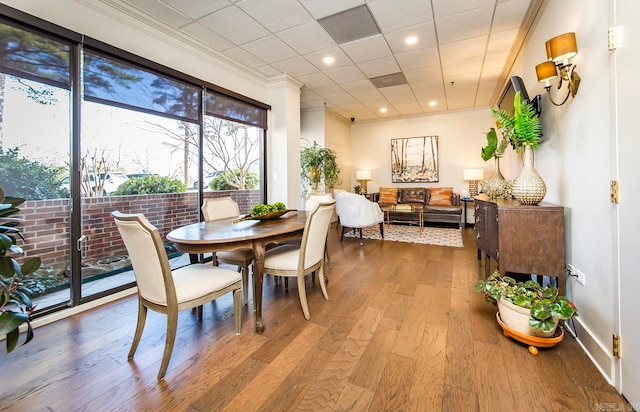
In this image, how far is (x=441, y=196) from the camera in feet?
21.0

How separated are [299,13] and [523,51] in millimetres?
2708

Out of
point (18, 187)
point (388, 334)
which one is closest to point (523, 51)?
point (388, 334)

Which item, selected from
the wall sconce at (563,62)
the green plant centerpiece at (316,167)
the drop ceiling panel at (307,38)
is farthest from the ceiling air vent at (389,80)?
the wall sconce at (563,62)

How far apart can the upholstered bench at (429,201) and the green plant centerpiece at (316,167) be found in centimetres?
147

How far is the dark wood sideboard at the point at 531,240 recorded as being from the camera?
1907 millimetres

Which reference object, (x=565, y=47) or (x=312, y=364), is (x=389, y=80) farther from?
(x=312, y=364)

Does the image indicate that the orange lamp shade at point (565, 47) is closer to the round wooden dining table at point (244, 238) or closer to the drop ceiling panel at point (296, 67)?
the round wooden dining table at point (244, 238)

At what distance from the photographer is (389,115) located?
690 cm

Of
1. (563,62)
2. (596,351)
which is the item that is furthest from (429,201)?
(596,351)

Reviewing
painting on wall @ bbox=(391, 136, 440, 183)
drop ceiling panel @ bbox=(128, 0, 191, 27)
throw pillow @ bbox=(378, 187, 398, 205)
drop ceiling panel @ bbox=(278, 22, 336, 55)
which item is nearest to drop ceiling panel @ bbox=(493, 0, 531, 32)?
drop ceiling panel @ bbox=(278, 22, 336, 55)

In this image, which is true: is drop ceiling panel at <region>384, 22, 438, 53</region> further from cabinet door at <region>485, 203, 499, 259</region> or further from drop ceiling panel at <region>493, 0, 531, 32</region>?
cabinet door at <region>485, 203, 499, 259</region>

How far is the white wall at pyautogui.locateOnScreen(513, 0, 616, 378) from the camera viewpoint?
144 centimetres

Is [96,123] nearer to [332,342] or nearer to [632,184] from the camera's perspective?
[332,342]

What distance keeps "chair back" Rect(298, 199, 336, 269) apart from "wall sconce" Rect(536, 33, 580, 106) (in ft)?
5.95
